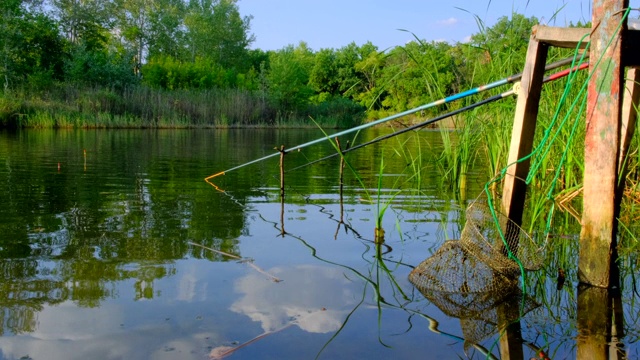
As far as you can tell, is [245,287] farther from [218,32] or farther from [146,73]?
[218,32]

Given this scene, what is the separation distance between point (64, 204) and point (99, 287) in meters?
3.22

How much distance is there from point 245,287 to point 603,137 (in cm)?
204

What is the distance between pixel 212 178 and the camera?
909 centimetres

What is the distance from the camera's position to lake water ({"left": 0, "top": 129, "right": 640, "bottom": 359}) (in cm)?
263

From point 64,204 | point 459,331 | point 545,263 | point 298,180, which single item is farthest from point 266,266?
point 298,180

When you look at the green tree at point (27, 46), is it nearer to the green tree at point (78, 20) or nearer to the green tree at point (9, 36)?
the green tree at point (9, 36)

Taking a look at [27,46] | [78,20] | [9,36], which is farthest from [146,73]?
[78,20]

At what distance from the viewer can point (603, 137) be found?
3.21 metres

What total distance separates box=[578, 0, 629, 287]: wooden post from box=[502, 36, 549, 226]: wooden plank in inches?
14.9

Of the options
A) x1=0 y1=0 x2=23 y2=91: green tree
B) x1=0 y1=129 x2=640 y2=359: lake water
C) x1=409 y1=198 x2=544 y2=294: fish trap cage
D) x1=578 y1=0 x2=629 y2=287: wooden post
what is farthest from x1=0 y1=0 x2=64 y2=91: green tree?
x1=578 y1=0 x2=629 y2=287: wooden post

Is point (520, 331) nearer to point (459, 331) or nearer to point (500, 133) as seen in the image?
point (459, 331)

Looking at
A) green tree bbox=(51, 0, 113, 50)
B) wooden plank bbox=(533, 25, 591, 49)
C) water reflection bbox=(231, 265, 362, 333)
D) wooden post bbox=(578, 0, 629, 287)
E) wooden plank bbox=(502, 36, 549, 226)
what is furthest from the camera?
green tree bbox=(51, 0, 113, 50)

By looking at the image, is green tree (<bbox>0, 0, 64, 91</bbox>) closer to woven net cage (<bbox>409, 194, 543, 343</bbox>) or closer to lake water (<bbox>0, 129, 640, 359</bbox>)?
lake water (<bbox>0, 129, 640, 359</bbox>)

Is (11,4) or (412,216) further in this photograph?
(11,4)
